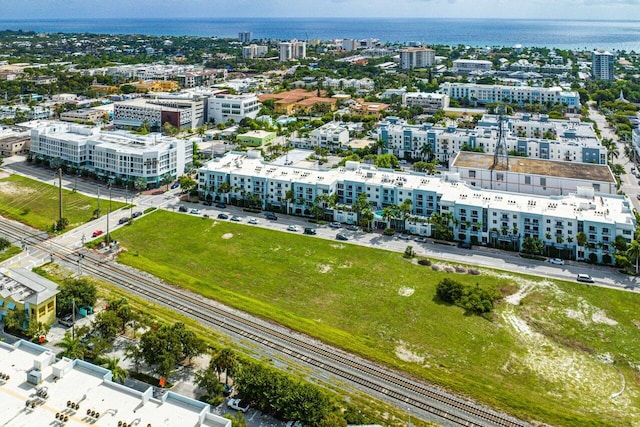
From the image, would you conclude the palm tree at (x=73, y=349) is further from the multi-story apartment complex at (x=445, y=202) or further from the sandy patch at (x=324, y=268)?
the multi-story apartment complex at (x=445, y=202)

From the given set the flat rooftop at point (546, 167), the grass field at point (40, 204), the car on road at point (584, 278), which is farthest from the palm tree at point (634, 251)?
the grass field at point (40, 204)

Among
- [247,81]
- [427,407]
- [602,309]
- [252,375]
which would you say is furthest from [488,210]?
[247,81]

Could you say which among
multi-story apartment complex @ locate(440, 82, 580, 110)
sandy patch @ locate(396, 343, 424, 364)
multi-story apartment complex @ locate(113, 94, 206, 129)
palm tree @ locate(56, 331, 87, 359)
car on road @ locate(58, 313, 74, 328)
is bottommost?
sandy patch @ locate(396, 343, 424, 364)

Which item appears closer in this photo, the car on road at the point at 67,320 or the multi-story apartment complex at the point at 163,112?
the car on road at the point at 67,320

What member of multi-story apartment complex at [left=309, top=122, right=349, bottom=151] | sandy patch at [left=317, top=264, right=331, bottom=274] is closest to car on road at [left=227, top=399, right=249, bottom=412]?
sandy patch at [left=317, top=264, right=331, bottom=274]

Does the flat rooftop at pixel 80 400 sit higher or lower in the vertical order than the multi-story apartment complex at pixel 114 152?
lower

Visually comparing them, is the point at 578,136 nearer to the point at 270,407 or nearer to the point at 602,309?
the point at 602,309

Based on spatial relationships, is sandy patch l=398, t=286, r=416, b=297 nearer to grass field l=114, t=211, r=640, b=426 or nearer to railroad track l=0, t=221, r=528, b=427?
grass field l=114, t=211, r=640, b=426
